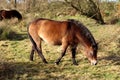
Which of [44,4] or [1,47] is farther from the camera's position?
[44,4]

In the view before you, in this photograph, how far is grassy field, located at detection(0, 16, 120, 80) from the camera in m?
7.11

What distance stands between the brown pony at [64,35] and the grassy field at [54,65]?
288 millimetres

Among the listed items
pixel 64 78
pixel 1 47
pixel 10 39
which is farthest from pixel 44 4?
pixel 64 78

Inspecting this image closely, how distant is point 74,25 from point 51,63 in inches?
48.6

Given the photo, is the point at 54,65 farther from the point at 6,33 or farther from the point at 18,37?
the point at 18,37

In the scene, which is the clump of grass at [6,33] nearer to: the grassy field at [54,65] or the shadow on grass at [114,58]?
the grassy field at [54,65]

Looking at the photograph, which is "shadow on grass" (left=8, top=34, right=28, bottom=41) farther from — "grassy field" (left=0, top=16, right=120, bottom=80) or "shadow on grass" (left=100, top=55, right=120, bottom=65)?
"shadow on grass" (left=100, top=55, right=120, bottom=65)

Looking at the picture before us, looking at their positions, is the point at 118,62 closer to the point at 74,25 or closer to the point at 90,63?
the point at 90,63

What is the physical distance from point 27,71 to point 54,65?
89 cm

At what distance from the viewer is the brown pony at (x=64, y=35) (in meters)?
7.64

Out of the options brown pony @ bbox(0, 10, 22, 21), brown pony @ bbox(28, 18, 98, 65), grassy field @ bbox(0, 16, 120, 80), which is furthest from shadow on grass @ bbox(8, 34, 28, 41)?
brown pony @ bbox(0, 10, 22, 21)

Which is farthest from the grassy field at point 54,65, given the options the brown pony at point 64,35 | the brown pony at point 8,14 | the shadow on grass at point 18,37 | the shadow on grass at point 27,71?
the brown pony at point 8,14

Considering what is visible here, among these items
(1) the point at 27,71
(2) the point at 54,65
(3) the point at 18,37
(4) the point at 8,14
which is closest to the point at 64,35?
(2) the point at 54,65

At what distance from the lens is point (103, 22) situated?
15.3 metres
